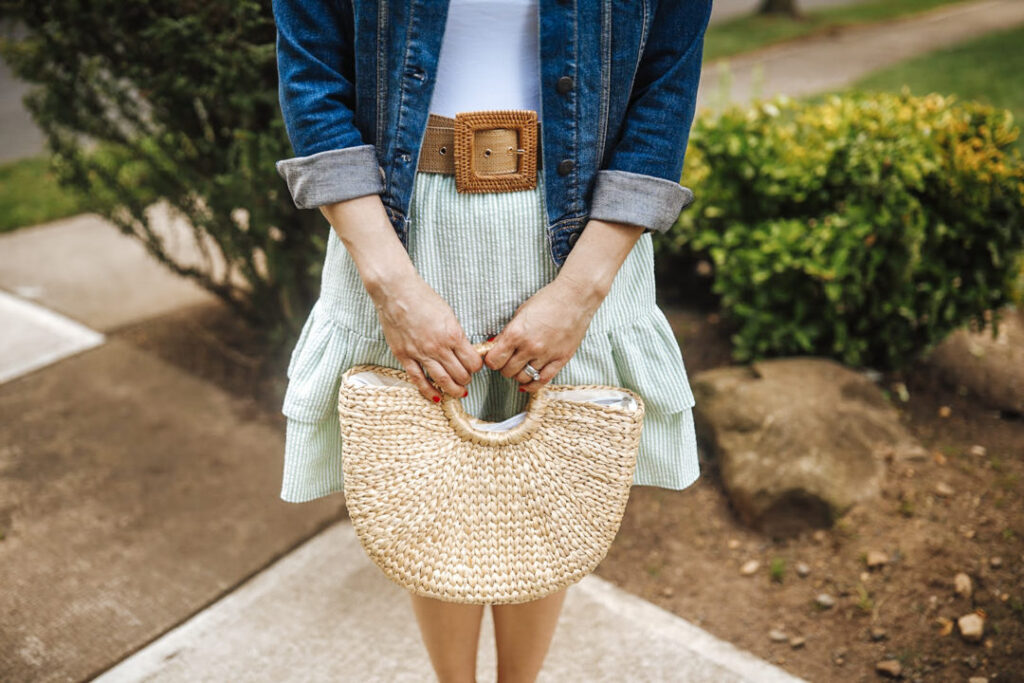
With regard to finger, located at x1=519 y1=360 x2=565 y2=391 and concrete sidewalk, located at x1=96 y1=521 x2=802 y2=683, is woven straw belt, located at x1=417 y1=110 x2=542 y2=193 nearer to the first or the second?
finger, located at x1=519 y1=360 x2=565 y2=391

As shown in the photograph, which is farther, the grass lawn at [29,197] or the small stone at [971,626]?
the grass lawn at [29,197]

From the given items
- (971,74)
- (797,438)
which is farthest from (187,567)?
(971,74)

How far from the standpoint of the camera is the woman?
126cm

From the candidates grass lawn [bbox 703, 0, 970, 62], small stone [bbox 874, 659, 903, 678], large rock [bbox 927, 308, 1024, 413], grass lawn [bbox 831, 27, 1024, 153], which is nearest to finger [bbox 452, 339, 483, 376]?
small stone [bbox 874, 659, 903, 678]

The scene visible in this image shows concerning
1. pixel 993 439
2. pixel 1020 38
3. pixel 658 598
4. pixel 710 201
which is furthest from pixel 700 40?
pixel 1020 38

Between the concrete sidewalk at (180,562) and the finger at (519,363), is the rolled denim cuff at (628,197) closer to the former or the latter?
the finger at (519,363)

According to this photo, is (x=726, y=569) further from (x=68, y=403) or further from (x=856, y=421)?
(x=68, y=403)

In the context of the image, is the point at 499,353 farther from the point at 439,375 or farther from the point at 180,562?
the point at 180,562

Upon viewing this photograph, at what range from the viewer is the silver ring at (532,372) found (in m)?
1.32

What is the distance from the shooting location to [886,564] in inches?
93.4

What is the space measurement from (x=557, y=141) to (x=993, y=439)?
92.0 inches

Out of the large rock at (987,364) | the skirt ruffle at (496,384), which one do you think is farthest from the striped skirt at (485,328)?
the large rock at (987,364)

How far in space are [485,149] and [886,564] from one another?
185cm

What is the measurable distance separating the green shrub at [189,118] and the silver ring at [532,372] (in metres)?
1.54
